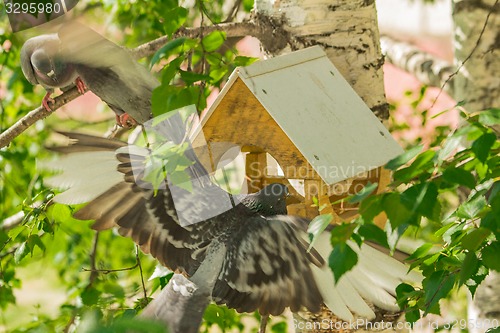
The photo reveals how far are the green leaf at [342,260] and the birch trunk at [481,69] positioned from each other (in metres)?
1.53

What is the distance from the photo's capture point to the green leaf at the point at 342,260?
99 cm

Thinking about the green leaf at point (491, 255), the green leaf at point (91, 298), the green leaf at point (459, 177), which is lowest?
the green leaf at point (91, 298)

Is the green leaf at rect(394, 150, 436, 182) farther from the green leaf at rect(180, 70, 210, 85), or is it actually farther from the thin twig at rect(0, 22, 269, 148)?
the thin twig at rect(0, 22, 269, 148)

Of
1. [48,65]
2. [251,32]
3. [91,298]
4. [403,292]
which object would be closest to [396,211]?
[403,292]

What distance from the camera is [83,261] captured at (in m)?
3.09

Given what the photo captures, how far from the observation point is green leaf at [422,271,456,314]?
122 centimetres

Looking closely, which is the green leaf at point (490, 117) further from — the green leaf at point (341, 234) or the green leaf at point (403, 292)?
the green leaf at point (403, 292)

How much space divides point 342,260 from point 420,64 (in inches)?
84.2

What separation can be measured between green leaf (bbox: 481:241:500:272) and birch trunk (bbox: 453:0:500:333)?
1289 millimetres

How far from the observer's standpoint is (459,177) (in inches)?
39.1

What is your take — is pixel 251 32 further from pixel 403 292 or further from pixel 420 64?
pixel 420 64

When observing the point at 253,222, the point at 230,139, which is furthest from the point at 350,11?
the point at 253,222

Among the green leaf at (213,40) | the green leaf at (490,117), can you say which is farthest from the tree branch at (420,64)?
the green leaf at (490,117)

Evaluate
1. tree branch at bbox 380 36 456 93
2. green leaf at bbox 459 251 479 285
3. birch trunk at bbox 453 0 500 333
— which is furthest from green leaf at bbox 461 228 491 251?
tree branch at bbox 380 36 456 93
